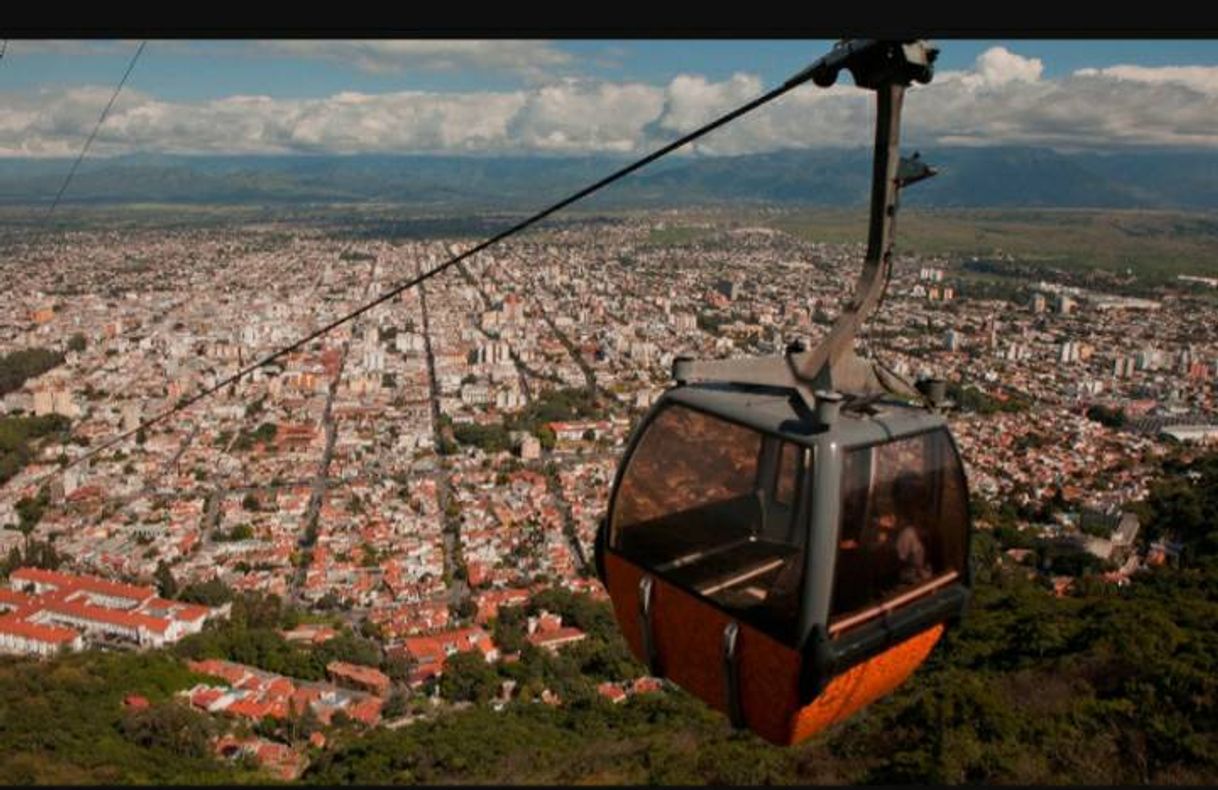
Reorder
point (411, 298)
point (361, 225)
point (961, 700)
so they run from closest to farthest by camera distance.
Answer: point (961, 700)
point (411, 298)
point (361, 225)

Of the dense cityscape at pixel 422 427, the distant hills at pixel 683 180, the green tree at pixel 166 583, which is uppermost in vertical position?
the distant hills at pixel 683 180

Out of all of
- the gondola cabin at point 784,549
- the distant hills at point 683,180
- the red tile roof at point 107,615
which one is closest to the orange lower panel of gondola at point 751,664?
the gondola cabin at point 784,549

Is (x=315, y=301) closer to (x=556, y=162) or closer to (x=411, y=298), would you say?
(x=411, y=298)

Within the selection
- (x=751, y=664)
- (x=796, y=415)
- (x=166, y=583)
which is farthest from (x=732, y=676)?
(x=166, y=583)

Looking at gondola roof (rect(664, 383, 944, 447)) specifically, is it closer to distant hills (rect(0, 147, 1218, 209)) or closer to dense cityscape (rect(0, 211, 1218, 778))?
dense cityscape (rect(0, 211, 1218, 778))

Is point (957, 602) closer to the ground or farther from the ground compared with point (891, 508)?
closer to the ground

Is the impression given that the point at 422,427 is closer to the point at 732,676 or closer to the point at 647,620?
the point at 647,620

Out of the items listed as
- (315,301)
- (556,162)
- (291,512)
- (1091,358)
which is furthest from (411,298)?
(1091,358)

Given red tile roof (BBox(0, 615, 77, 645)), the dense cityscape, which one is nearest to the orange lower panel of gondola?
Answer: the dense cityscape

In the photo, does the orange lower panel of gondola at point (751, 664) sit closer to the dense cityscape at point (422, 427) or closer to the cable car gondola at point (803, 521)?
the cable car gondola at point (803, 521)
